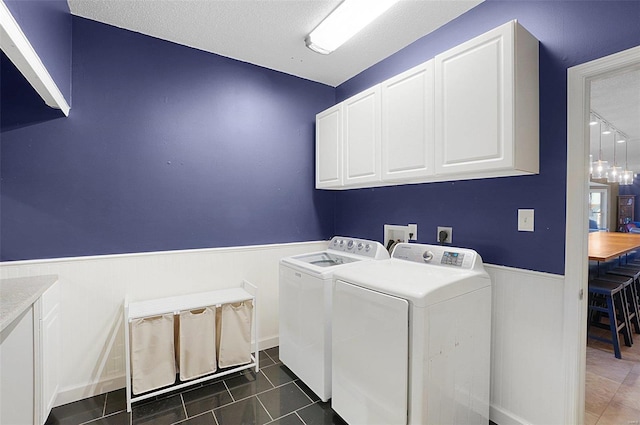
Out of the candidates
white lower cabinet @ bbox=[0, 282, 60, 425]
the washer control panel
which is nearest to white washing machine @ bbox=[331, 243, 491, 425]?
the washer control panel

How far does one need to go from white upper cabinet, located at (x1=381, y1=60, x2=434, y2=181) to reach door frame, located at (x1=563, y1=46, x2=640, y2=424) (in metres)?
0.68

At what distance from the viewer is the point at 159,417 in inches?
72.3

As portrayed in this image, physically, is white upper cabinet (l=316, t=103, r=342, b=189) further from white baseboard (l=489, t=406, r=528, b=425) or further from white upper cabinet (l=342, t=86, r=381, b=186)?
white baseboard (l=489, t=406, r=528, b=425)

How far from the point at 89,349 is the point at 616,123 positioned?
6.36 meters

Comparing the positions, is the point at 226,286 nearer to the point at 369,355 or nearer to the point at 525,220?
the point at 369,355

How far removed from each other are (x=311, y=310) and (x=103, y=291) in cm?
149

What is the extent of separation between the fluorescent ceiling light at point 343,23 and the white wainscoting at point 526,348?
176cm

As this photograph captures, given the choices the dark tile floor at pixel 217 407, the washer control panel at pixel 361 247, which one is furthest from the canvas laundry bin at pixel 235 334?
the washer control panel at pixel 361 247

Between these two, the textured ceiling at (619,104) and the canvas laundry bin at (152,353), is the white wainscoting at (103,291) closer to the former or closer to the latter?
the canvas laundry bin at (152,353)

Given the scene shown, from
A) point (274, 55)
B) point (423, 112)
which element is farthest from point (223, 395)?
point (274, 55)

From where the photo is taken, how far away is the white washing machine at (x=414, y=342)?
4.40 ft

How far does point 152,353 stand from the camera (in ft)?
6.41

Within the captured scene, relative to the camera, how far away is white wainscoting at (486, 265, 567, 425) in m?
1.56

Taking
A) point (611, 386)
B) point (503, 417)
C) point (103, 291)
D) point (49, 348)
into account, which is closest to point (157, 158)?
point (103, 291)
